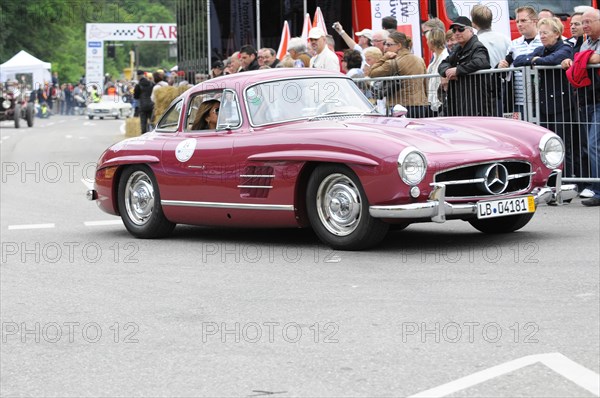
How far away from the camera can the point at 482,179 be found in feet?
29.5

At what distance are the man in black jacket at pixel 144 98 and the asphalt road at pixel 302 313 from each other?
18145 mm

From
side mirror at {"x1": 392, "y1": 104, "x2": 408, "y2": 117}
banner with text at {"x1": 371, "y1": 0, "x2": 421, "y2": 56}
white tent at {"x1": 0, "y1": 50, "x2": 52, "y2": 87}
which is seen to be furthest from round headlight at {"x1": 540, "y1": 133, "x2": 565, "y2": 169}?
white tent at {"x1": 0, "y1": 50, "x2": 52, "y2": 87}

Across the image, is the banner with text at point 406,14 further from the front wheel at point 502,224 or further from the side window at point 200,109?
the front wheel at point 502,224

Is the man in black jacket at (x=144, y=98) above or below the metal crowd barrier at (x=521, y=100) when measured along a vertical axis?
above

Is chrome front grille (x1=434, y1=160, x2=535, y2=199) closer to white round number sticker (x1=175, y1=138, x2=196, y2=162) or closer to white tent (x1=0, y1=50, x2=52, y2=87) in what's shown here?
white round number sticker (x1=175, y1=138, x2=196, y2=162)

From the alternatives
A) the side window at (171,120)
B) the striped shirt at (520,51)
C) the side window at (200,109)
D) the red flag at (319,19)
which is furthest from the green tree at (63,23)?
the side window at (200,109)

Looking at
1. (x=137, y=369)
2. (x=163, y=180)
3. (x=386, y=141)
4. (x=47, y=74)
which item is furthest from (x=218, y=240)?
(x=47, y=74)

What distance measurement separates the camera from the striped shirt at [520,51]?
41.7 feet

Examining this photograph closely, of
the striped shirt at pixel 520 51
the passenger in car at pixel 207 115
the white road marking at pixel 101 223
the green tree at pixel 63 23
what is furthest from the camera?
the green tree at pixel 63 23

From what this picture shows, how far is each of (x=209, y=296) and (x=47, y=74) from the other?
60210 mm

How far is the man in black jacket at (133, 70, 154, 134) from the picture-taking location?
29.3 m

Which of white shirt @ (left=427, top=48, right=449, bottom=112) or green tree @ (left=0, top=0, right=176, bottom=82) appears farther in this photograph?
green tree @ (left=0, top=0, right=176, bottom=82)

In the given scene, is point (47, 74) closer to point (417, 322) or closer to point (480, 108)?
point (480, 108)

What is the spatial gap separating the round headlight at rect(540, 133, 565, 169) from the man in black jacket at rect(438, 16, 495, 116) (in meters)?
2.97
